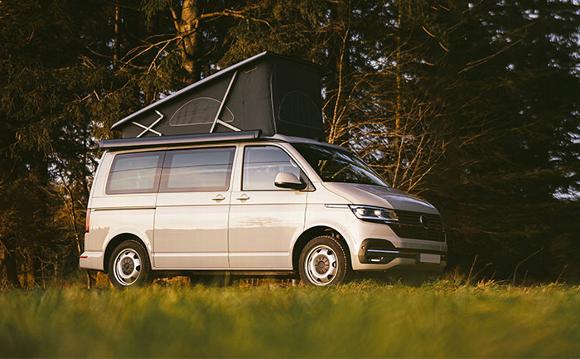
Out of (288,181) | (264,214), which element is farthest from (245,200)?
(288,181)

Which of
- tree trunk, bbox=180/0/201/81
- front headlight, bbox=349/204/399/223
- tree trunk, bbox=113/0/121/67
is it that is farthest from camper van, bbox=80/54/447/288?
tree trunk, bbox=113/0/121/67

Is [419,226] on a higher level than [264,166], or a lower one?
lower

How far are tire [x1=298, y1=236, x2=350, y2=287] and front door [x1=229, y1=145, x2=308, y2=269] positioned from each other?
0.82 feet

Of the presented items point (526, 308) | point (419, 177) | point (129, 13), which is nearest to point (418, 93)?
point (419, 177)

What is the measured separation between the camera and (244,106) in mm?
11578

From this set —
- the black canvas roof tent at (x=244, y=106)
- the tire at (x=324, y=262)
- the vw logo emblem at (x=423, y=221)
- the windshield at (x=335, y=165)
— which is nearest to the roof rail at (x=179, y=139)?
the black canvas roof tent at (x=244, y=106)

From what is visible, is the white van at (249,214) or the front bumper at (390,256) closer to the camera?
the front bumper at (390,256)

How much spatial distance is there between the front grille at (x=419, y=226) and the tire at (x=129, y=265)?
3.36m

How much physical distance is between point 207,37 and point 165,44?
2.41 meters

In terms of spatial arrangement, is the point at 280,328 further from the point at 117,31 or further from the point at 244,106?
the point at 117,31

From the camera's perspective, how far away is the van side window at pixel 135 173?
11.2m

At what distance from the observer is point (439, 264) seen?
1035 cm

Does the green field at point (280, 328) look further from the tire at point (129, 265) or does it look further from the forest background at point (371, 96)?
the forest background at point (371, 96)

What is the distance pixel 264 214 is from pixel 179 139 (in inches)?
71.2
